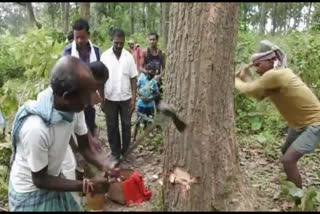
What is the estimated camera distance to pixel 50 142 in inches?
89.3

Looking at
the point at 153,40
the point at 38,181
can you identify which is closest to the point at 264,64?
the point at 38,181

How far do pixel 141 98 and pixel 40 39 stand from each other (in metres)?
1.75

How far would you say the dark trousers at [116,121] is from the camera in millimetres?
5289

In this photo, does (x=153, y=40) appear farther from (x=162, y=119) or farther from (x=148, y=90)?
(x=162, y=119)

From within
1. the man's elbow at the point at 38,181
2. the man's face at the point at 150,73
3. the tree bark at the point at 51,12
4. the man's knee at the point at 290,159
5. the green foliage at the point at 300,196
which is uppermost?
the tree bark at the point at 51,12

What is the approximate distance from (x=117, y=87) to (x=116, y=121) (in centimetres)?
47

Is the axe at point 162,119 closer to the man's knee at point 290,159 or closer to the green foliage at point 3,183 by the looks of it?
the man's knee at point 290,159

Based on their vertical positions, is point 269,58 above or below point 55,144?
above

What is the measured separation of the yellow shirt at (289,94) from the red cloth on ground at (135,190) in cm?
139

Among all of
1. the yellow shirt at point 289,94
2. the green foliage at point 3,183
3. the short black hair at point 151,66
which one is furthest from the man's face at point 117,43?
the green foliage at point 3,183

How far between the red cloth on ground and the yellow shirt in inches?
54.5

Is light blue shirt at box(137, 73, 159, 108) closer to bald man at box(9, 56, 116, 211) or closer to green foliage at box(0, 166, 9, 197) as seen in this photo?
green foliage at box(0, 166, 9, 197)

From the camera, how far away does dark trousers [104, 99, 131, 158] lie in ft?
17.4

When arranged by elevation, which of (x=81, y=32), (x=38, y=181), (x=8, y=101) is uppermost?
(x=81, y=32)
